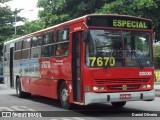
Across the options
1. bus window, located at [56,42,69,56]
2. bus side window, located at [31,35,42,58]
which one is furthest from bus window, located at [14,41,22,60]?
bus window, located at [56,42,69,56]

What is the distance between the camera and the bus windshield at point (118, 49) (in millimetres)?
12398

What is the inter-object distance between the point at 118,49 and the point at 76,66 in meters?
1.49

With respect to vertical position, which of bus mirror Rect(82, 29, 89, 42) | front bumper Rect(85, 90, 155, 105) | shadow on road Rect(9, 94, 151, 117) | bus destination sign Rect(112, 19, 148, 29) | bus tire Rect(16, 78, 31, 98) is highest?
bus destination sign Rect(112, 19, 148, 29)

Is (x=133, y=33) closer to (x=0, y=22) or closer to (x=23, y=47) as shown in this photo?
(x=23, y=47)

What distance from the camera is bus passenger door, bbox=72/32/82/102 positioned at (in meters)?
13.0

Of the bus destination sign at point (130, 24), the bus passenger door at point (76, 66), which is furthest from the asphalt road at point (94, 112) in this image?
the bus destination sign at point (130, 24)

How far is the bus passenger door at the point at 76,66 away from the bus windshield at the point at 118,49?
716mm

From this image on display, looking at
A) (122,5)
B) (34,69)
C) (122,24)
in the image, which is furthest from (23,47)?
(122,24)

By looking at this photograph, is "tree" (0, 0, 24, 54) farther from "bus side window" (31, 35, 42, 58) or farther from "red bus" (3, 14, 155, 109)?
"red bus" (3, 14, 155, 109)

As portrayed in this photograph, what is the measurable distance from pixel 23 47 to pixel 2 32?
33.2 m

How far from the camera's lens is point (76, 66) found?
13.3 meters

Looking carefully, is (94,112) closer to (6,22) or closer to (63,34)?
(63,34)

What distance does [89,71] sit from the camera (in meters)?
12.3

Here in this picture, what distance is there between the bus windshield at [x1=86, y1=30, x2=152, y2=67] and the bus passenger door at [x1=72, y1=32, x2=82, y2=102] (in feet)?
2.35
